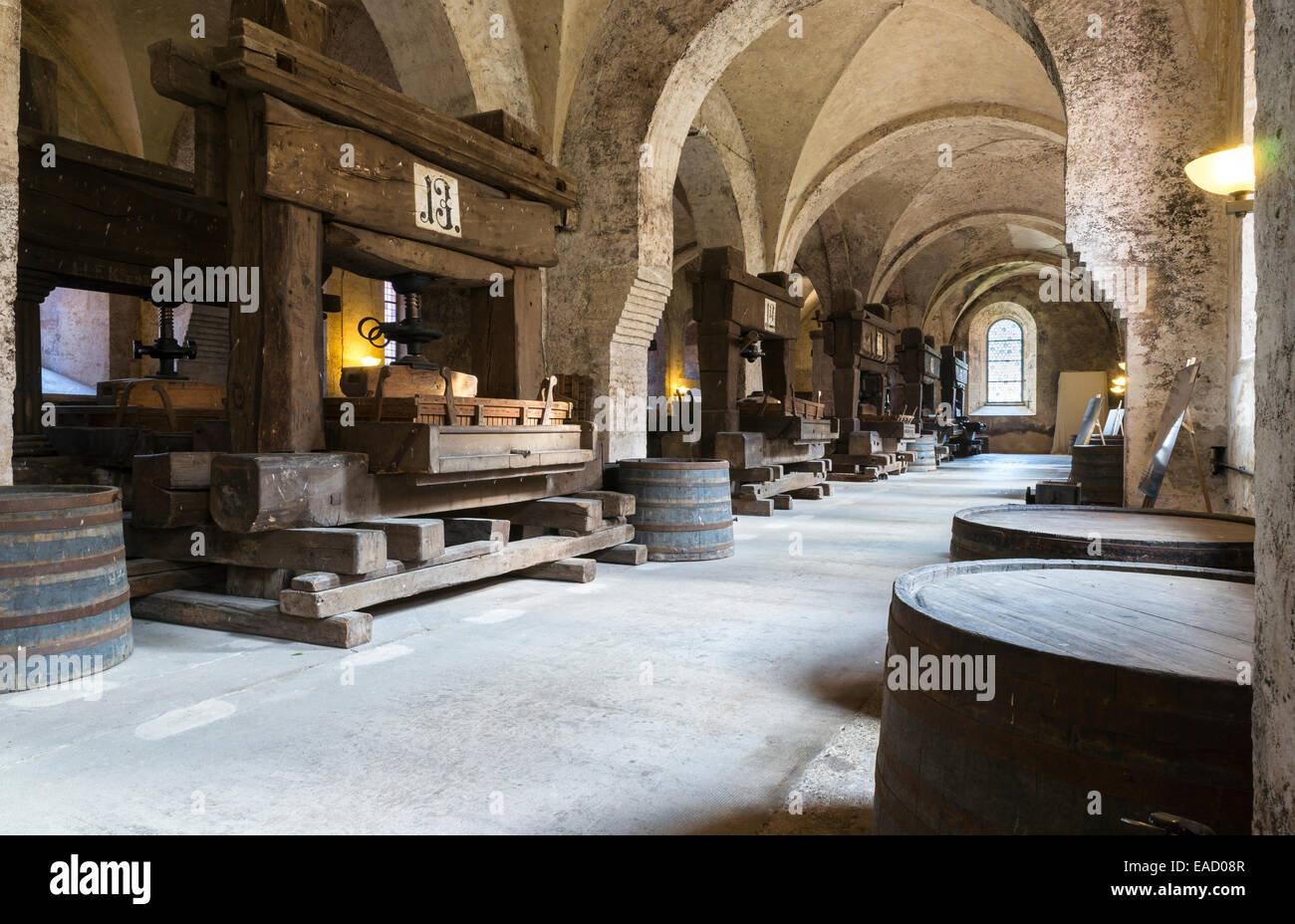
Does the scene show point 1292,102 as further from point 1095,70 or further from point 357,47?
point 357,47

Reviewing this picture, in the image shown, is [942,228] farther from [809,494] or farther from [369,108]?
[369,108]

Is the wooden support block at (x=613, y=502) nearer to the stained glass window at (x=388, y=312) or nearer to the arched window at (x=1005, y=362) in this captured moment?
the stained glass window at (x=388, y=312)

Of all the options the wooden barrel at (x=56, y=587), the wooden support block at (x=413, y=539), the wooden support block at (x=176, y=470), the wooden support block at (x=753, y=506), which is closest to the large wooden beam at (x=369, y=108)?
the wooden support block at (x=176, y=470)

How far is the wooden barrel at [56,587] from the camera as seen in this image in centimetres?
316

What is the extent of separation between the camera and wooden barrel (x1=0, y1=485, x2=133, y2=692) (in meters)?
3.16

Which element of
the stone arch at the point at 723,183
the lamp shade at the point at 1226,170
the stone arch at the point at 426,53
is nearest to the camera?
the lamp shade at the point at 1226,170

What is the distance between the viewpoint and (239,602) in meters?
4.14

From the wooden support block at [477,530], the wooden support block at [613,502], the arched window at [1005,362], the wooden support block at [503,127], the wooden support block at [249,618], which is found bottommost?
the wooden support block at [249,618]

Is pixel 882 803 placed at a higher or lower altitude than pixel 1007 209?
lower

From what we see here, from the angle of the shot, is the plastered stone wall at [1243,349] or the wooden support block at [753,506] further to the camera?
the wooden support block at [753,506]

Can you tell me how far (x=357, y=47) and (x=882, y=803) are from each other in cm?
1217

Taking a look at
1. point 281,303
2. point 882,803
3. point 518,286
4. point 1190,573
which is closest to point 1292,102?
point 882,803

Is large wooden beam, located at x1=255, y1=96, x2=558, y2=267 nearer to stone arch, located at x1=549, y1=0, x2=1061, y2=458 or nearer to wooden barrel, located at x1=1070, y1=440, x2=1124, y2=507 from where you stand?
stone arch, located at x1=549, y1=0, x2=1061, y2=458

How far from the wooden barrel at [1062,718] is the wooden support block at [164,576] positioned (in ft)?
13.0
